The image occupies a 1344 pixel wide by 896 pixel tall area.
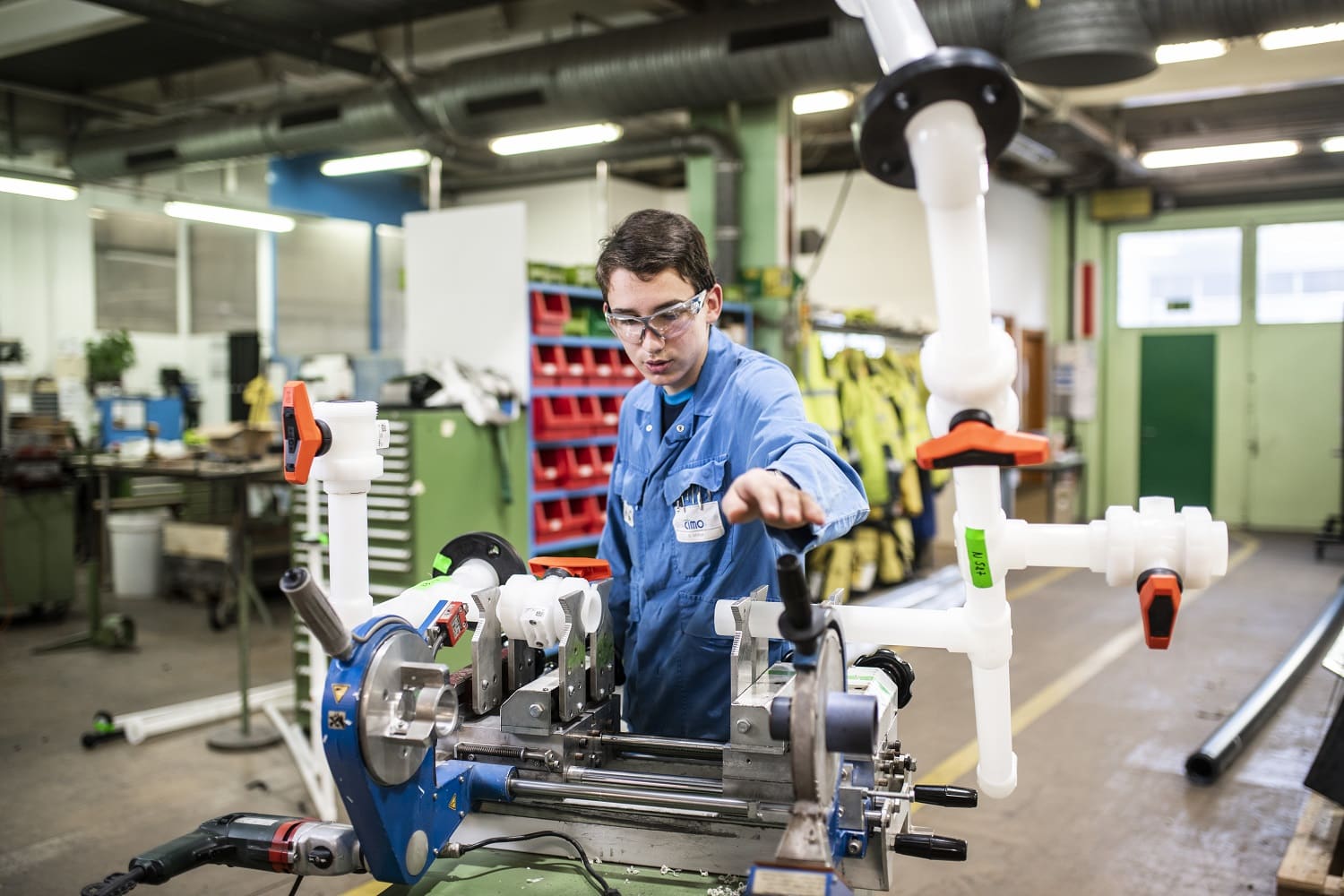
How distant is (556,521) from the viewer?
416 cm

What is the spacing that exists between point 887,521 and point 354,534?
5.22m

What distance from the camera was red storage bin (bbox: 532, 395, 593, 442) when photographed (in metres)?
4.07

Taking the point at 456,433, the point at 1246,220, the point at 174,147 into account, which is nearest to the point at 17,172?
the point at 174,147

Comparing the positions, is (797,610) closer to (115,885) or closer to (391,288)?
(115,885)

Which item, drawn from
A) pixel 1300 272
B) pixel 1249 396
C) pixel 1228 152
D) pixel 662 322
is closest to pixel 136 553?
pixel 662 322

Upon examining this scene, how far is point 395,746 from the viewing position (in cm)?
105

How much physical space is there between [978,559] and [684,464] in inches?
→ 22.5

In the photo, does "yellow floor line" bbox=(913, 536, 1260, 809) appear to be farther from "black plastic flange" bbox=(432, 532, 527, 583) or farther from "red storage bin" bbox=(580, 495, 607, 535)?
"black plastic flange" bbox=(432, 532, 527, 583)

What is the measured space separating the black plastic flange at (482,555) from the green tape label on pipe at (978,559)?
60 centimetres

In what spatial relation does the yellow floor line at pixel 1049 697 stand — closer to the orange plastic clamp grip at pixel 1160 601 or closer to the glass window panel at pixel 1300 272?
the orange plastic clamp grip at pixel 1160 601

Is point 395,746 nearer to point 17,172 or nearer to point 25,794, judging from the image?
point 25,794

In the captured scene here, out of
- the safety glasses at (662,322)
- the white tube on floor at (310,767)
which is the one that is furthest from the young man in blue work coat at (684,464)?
the white tube on floor at (310,767)

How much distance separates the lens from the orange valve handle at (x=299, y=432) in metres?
1.12

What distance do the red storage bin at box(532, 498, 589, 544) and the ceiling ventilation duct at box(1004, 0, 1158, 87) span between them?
2552mm
